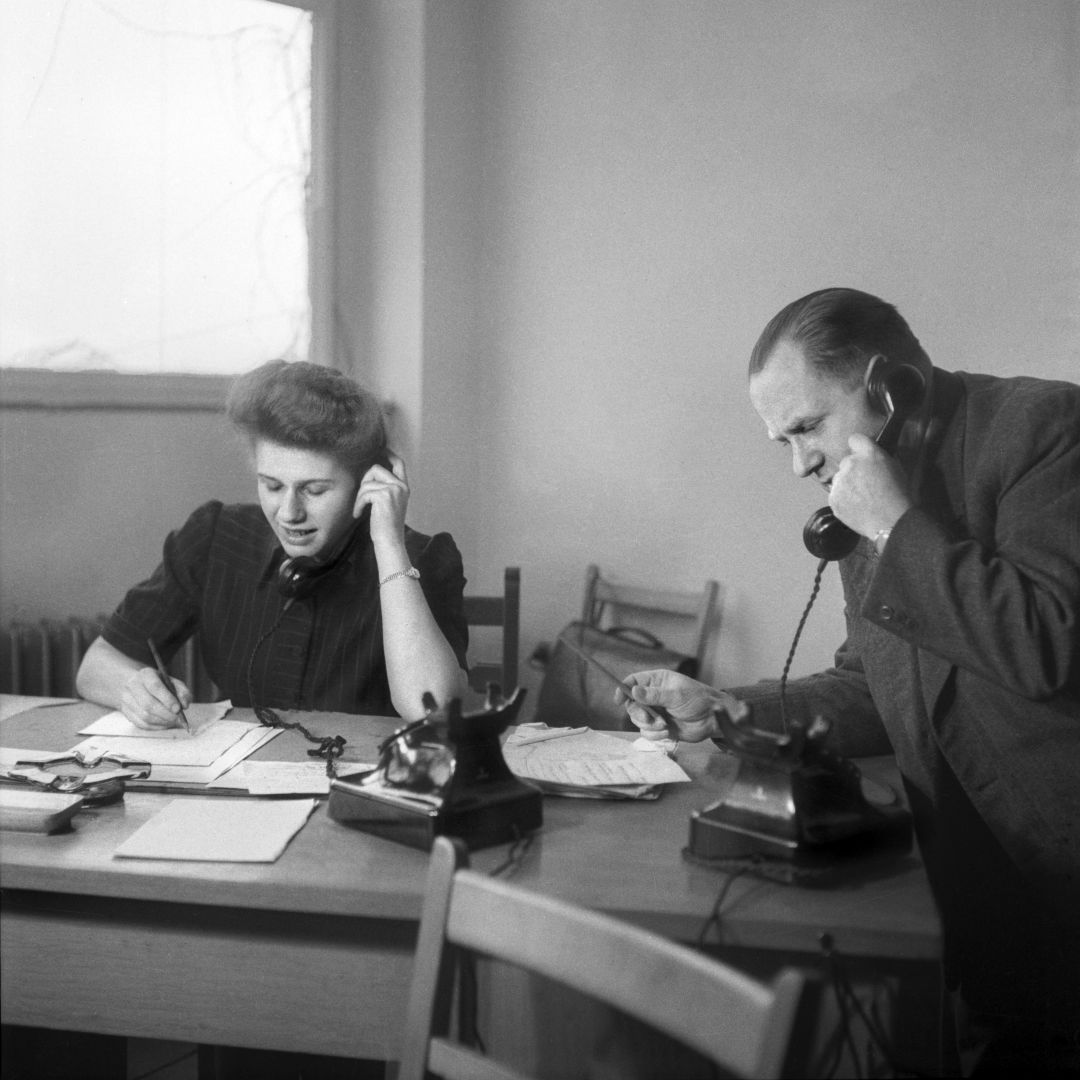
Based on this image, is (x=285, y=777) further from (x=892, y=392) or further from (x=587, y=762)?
(x=892, y=392)

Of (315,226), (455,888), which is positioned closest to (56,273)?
(315,226)

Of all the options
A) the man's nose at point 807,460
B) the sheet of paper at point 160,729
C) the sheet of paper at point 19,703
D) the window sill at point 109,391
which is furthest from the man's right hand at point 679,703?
the window sill at point 109,391

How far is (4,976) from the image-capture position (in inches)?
53.7

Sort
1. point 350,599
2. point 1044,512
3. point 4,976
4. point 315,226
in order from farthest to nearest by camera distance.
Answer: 1. point 315,226
2. point 350,599
3. point 1044,512
4. point 4,976

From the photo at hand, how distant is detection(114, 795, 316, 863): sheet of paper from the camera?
53.7 inches

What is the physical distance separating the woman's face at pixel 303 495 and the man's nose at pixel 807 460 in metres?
0.83

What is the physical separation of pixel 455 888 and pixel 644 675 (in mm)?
760

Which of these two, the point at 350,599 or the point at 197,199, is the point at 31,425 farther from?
the point at 350,599

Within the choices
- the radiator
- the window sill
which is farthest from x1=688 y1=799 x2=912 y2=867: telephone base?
the window sill

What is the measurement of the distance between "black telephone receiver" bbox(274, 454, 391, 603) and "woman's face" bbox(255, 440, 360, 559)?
0.02m

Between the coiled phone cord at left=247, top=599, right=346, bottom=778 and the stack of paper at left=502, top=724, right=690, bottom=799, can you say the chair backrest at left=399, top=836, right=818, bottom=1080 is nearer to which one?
the stack of paper at left=502, top=724, right=690, bottom=799

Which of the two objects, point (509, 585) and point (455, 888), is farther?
point (509, 585)

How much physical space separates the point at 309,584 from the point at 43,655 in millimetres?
937

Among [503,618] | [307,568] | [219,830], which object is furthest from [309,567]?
[219,830]
